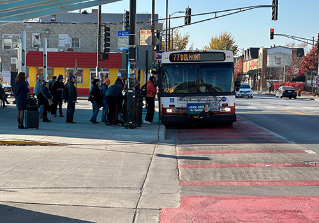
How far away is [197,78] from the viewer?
15805 mm

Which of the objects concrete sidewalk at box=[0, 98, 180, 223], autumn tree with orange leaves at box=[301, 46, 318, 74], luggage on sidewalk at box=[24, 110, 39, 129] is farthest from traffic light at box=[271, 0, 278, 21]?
autumn tree with orange leaves at box=[301, 46, 318, 74]

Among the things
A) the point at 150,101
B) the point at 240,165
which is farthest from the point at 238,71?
the point at 240,165

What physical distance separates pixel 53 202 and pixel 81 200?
0.39 meters

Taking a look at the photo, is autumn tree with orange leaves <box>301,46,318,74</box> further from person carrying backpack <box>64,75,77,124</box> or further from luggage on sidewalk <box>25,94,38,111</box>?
luggage on sidewalk <box>25,94,38,111</box>

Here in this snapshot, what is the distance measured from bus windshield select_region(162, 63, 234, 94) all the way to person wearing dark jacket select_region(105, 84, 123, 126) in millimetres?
1630

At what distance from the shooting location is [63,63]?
46.0 metres

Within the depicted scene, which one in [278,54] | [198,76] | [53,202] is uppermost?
[278,54]

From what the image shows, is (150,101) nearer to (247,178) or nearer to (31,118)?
(31,118)

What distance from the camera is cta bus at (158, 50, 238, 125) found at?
15523 millimetres

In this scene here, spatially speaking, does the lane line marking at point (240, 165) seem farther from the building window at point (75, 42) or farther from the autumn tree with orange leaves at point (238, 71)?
the autumn tree with orange leaves at point (238, 71)

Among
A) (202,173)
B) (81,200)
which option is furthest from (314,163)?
(81,200)

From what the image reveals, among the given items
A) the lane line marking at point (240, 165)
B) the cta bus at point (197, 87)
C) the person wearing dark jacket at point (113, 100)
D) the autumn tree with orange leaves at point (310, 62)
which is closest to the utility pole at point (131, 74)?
the person wearing dark jacket at point (113, 100)

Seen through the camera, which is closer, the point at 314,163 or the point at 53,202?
the point at 53,202

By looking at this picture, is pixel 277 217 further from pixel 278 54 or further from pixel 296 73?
pixel 278 54
